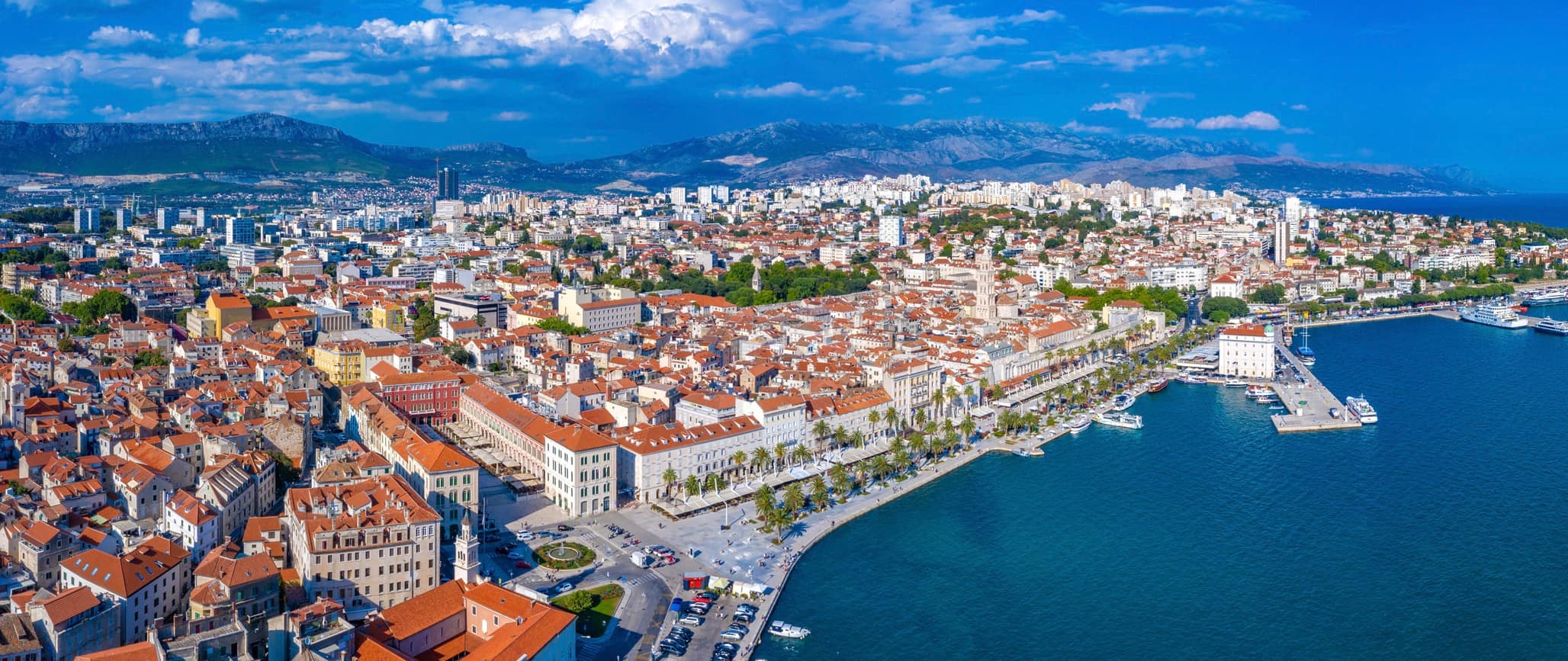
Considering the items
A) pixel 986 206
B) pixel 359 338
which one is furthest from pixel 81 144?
pixel 359 338

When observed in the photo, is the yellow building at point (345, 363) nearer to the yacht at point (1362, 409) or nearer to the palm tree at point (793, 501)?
the palm tree at point (793, 501)

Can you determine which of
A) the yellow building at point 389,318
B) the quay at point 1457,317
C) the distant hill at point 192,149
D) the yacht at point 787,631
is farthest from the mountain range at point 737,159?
the yacht at point 787,631

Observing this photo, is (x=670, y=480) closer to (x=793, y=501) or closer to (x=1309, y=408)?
(x=793, y=501)

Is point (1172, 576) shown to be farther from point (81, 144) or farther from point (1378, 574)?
point (81, 144)

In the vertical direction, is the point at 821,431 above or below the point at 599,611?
above

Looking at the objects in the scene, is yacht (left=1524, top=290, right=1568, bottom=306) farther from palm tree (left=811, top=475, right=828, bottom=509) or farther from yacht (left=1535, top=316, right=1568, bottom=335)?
palm tree (left=811, top=475, right=828, bottom=509)

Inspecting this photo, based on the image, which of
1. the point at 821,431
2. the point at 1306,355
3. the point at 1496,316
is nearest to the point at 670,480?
the point at 821,431

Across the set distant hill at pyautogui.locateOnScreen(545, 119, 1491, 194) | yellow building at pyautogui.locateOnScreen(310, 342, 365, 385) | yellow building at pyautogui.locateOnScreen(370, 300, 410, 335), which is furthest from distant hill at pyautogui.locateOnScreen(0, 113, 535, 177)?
yellow building at pyautogui.locateOnScreen(310, 342, 365, 385)
